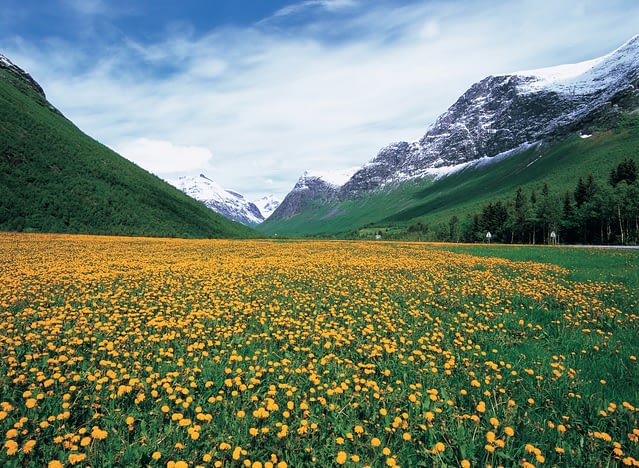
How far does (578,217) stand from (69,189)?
336 ft

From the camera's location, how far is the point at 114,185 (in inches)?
2562

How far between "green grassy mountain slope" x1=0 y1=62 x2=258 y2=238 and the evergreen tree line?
7443 cm

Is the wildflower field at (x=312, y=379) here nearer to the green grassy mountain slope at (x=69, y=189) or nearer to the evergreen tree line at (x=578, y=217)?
the green grassy mountain slope at (x=69, y=189)

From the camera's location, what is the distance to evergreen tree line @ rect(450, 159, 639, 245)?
6159 centimetres

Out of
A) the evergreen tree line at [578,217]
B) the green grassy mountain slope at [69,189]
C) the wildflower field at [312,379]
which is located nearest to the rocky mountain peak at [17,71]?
the green grassy mountain slope at [69,189]

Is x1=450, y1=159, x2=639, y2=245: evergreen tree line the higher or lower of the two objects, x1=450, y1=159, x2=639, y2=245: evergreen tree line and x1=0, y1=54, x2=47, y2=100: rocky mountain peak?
the lower

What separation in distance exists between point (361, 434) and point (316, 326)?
3168 mm

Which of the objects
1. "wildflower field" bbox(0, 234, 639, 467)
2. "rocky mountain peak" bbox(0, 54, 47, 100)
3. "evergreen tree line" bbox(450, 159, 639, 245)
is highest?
"rocky mountain peak" bbox(0, 54, 47, 100)

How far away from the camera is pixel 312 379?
468cm

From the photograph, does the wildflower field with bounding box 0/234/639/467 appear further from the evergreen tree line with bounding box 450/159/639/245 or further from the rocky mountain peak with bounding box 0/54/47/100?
the rocky mountain peak with bounding box 0/54/47/100

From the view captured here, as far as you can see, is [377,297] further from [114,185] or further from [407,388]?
[114,185]

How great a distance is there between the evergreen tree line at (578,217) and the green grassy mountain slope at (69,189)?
74427 millimetres

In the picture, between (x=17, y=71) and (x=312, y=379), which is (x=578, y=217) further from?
(x=17, y=71)

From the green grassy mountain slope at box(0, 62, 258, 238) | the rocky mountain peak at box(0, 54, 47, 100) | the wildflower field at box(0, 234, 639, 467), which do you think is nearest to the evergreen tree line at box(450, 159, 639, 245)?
the wildflower field at box(0, 234, 639, 467)
